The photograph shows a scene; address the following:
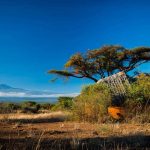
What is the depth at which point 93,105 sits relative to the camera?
49.6 ft

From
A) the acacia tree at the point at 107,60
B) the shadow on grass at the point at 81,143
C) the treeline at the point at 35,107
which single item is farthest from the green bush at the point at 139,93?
the acacia tree at the point at 107,60

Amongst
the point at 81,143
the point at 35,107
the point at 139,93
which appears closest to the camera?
the point at 81,143

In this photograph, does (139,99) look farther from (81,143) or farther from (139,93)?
(81,143)

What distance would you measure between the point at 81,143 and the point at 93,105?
7.00 m

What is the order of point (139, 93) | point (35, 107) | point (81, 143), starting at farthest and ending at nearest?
1. point (35, 107)
2. point (139, 93)
3. point (81, 143)

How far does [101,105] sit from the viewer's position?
591 inches

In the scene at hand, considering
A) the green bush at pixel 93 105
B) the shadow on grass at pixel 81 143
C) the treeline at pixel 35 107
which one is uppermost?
the treeline at pixel 35 107

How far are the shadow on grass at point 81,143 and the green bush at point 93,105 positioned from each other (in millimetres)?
5597

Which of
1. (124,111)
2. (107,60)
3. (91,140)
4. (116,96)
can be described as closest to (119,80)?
(116,96)

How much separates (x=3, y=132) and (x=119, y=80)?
7204mm

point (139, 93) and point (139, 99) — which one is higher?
point (139, 93)

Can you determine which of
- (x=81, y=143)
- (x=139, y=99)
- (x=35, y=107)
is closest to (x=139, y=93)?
(x=139, y=99)

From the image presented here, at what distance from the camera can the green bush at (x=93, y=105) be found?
1500 cm

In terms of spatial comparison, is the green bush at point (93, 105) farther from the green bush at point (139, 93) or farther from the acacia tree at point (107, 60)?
the acacia tree at point (107, 60)
